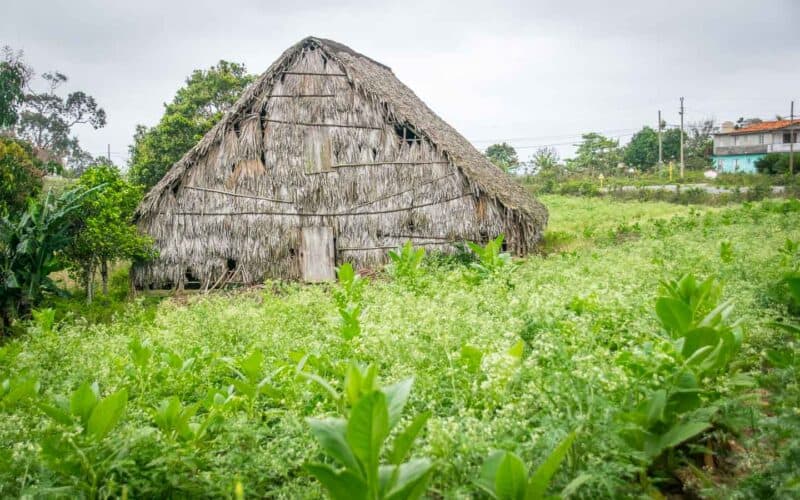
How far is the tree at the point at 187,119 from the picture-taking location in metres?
20.2

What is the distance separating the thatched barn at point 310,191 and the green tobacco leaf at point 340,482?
9845mm

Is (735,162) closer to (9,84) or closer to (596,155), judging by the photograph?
(596,155)

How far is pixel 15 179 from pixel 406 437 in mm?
12735

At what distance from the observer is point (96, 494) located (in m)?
2.46

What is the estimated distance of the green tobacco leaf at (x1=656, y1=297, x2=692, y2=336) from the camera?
319 cm

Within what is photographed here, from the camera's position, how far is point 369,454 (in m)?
1.94

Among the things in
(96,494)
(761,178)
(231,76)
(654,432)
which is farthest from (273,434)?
(761,178)

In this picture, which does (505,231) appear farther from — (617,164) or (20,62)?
(617,164)

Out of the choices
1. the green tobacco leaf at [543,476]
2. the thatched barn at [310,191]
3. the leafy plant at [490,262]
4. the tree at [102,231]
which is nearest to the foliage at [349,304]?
the leafy plant at [490,262]

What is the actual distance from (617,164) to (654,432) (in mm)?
46638

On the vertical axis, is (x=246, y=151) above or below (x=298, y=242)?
above

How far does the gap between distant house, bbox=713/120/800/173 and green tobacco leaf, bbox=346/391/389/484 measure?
45.8 meters

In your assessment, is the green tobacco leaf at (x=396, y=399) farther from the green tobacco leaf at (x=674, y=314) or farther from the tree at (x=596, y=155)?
the tree at (x=596, y=155)

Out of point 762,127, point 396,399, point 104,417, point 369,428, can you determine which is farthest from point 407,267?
point 762,127
